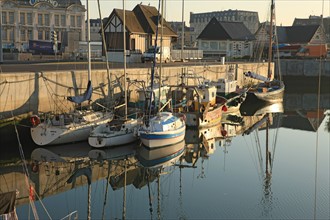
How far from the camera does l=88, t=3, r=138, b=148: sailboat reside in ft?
87.9

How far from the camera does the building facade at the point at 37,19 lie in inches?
3759

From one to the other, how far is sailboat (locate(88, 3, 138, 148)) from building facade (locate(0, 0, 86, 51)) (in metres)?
68.7

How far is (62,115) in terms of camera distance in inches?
1094

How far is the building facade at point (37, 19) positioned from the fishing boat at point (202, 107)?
6162cm

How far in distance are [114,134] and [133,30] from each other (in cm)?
3126

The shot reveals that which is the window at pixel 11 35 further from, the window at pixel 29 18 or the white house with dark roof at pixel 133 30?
the white house with dark roof at pixel 133 30

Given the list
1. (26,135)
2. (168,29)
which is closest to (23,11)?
(168,29)

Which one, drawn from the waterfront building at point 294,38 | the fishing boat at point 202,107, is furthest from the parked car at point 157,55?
the waterfront building at point 294,38

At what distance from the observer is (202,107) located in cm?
3500

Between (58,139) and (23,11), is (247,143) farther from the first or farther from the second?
(23,11)

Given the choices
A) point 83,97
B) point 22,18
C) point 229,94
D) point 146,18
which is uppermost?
point 22,18

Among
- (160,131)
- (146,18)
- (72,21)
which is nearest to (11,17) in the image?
(72,21)

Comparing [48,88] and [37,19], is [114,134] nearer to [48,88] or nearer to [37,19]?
[48,88]

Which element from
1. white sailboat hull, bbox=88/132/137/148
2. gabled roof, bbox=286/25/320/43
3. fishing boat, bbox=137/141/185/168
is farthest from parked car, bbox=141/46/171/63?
gabled roof, bbox=286/25/320/43
